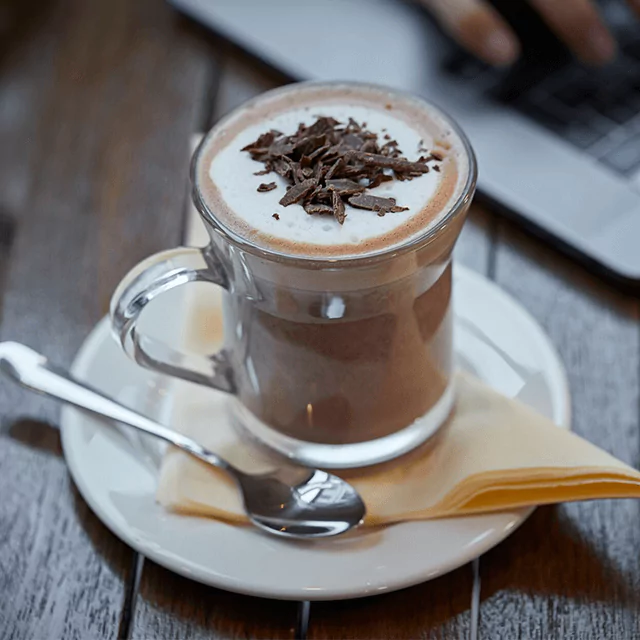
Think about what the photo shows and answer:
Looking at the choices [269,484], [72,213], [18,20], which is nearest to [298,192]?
[269,484]

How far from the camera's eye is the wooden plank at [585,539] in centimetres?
65

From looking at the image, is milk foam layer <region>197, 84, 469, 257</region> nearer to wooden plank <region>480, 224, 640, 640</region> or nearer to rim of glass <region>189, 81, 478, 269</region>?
rim of glass <region>189, 81, 478, 269</region>

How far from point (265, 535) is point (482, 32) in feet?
2.28

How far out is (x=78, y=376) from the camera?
2.57ft

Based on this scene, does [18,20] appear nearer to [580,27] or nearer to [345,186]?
[580,27]

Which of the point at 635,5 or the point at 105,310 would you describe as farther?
the point at 635,5


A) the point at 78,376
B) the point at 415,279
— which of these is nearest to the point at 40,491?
the point at 78,376

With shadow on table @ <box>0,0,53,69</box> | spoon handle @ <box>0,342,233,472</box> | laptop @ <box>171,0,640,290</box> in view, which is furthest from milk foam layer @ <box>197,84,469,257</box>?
shadow on table @ <box>0,0,53,69</box>

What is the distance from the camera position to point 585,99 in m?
1.10

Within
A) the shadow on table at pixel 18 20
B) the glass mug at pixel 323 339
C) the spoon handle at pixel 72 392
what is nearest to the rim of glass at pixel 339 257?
the glass mug at pixel 323 339

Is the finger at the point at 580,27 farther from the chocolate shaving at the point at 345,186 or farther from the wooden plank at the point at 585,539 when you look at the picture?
the chocolate shaving at the point at 345,186

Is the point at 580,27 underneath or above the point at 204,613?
above

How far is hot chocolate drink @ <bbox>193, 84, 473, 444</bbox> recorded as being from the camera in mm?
607

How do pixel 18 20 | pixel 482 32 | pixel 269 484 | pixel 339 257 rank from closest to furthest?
pixel 339 257 < pixel 269 484 < pixel 482 32 < pixel 18 20
